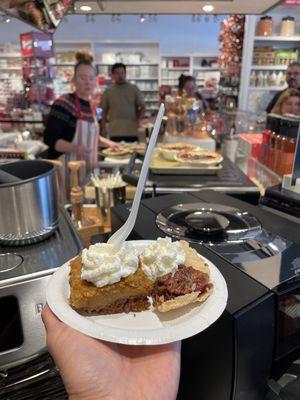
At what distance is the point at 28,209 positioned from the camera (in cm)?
71

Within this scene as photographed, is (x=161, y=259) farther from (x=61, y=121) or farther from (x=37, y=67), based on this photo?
(x=37, y=67)

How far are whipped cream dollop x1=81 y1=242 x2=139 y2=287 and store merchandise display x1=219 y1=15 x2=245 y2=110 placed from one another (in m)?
3.24

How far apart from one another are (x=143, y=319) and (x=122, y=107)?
11.1ft

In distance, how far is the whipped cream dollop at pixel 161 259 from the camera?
586mm

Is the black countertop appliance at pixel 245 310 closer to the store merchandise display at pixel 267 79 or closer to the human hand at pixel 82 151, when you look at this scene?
the human hand at pixel 82 151

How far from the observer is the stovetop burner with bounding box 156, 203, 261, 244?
736 mm

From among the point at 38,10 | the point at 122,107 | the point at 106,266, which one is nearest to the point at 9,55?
the point at 122,107

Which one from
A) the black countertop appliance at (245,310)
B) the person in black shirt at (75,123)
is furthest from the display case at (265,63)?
the black countertop appliance at (245,310)

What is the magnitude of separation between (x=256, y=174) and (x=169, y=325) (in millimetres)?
1365

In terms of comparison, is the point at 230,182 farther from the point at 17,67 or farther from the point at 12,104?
the point at 17,67

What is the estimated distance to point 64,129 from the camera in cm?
241

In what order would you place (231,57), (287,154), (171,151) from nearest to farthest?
(287,154) → (171,151) → (231,57)

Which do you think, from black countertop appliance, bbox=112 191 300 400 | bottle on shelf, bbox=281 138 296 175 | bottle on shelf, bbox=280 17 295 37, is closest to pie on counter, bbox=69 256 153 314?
black countertop appliance, bbox=112 191 300 400

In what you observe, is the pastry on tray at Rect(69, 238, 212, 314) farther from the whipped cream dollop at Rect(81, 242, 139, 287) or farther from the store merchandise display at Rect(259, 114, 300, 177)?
the store merchandise display at Rect(259, 114, 300, 177)
